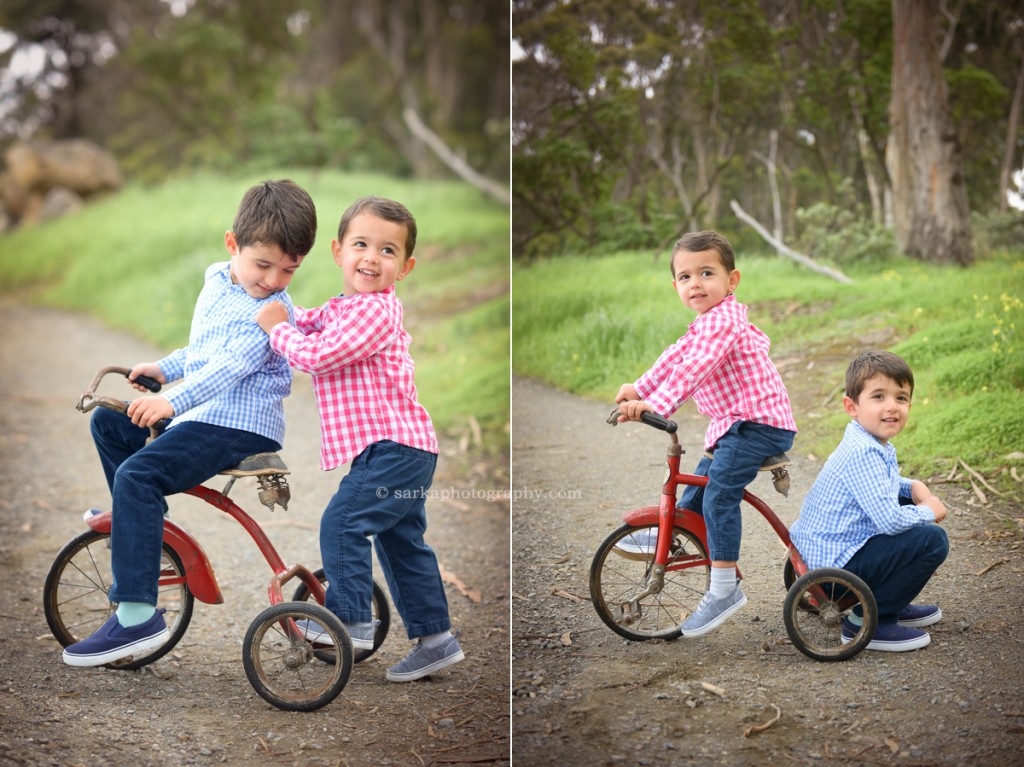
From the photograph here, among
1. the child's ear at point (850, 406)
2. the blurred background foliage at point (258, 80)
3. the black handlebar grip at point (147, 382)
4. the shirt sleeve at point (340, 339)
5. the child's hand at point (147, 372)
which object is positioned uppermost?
the blurred background foliage at point (258, 80)

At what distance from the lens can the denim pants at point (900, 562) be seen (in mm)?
2764

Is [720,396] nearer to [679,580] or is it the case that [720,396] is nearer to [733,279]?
[733,279]

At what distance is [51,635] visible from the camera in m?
3.17

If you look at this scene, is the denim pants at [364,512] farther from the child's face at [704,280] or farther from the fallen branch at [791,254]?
the fallen branch at [791,254]

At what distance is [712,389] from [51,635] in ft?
7.25

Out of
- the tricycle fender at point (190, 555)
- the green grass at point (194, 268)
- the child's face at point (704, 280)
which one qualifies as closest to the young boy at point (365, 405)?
the tricycle fender at point (190, 555)

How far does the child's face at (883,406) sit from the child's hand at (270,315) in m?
1.65

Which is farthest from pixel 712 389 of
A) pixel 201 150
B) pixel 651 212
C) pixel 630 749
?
pixel 201 150

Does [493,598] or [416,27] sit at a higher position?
[416,27]

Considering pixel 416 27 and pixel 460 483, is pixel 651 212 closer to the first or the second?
pixel 460 483

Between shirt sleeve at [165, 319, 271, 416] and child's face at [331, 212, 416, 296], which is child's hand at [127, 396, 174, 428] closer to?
shirt sleeve at [165, 319, 271, 416]

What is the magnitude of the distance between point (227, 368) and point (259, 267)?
0.30 m

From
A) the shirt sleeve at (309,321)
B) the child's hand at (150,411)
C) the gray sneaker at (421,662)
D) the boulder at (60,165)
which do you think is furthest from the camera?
the boulder at (60,165)

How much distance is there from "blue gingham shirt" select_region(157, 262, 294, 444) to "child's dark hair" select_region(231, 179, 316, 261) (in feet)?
0.49
